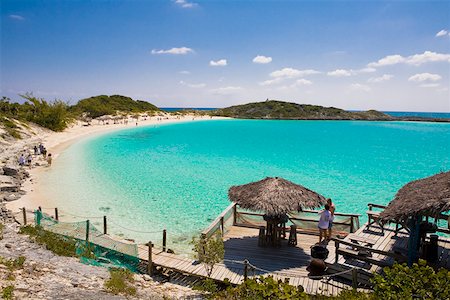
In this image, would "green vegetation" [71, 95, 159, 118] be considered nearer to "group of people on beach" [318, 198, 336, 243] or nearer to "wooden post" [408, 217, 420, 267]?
"group of people on beach" [318, 198, 336, 243]

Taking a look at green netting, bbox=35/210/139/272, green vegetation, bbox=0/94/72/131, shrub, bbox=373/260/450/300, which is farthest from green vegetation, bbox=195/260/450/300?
green vegetation, bbox=0/94/72/131

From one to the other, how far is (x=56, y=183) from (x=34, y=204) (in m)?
5.71

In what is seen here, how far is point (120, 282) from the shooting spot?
352 inches

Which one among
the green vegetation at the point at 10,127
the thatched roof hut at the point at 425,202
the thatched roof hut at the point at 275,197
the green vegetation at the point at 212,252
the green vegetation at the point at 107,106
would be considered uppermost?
the green vegetation at the point at 107,106

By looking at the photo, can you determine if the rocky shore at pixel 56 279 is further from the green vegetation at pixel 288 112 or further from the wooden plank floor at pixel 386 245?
the green vegetation at pixel 288 112

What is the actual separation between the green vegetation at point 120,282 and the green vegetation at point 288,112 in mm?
139767

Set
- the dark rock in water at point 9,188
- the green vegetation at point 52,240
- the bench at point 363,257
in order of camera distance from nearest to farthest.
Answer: the bench at point 363,257, the green vegetation at point 52,240, the dark rock in water at point 9,188

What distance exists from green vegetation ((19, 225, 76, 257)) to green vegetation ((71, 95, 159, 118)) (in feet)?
277

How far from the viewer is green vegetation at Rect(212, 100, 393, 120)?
155125mm

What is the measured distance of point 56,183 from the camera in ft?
77.7

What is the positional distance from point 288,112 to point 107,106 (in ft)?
301

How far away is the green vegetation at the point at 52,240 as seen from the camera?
37.3ft

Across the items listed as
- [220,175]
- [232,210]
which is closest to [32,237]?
[232,210]

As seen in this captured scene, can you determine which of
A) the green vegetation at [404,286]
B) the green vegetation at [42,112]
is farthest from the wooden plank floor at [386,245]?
the green vegetation at [42,112]
